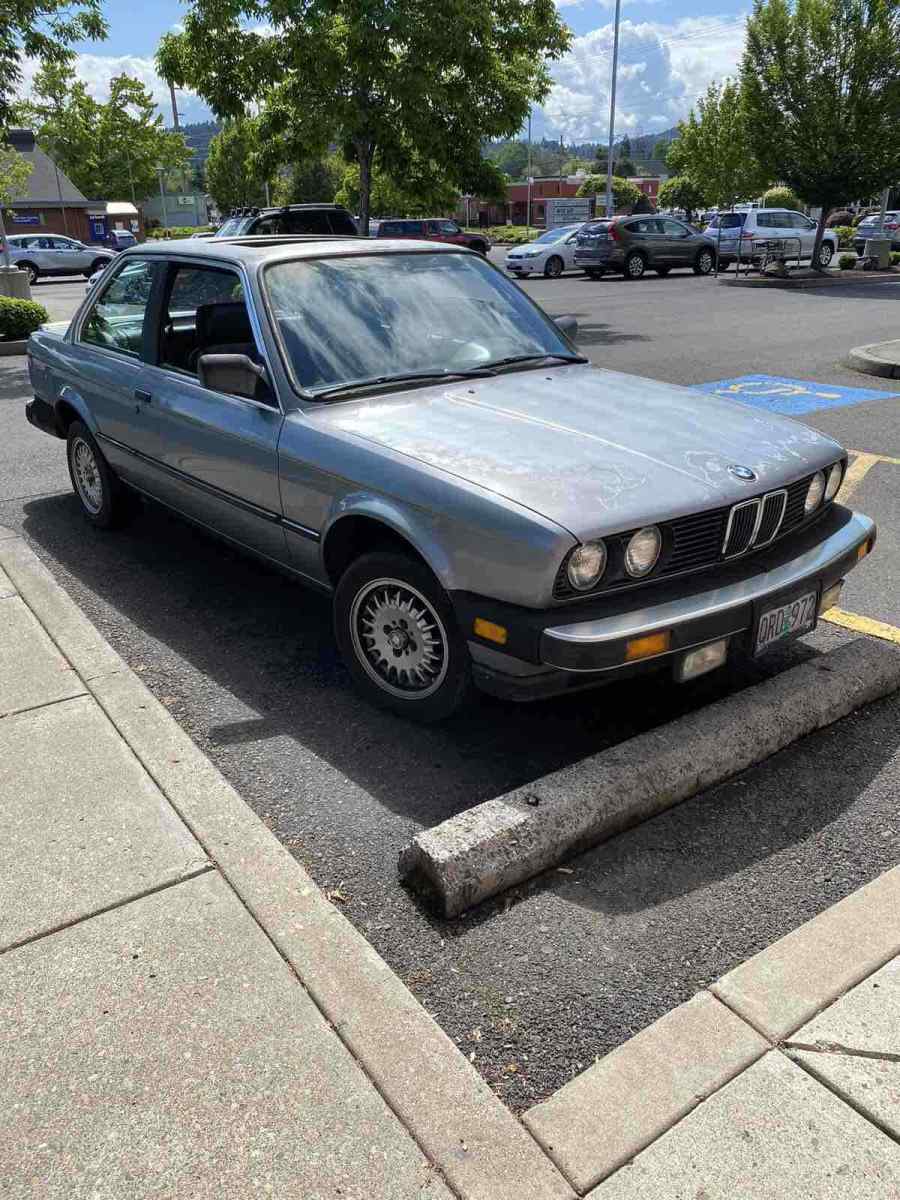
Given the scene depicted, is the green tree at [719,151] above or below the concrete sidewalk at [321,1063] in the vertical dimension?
above

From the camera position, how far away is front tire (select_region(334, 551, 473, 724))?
3.29 meters

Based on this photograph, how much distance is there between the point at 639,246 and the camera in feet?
89.1

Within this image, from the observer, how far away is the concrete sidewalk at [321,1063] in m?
1.93

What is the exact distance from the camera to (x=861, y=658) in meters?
3.77

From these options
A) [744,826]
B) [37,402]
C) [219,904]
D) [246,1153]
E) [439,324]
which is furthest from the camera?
[37,402]

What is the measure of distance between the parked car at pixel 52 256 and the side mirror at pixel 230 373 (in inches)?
1339

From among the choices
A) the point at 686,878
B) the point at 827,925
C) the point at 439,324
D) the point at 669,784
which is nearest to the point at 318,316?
the point at 439,324

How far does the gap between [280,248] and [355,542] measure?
1.50 metres

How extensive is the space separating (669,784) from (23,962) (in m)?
1.91

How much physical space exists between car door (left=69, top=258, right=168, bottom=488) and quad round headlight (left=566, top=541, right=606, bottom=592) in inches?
104

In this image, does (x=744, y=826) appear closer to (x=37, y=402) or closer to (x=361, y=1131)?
(x=361, y=1131)

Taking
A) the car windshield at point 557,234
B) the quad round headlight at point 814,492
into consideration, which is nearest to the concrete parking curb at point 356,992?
the quad round headlight at point 814,492

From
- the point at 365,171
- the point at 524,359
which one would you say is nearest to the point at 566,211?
the point at 365,171

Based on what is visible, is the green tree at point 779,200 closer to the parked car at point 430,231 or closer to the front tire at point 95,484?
the parked car at point 430,231
